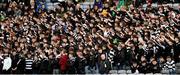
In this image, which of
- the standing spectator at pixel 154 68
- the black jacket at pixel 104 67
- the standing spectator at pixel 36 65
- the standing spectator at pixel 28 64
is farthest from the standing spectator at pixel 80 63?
the standing spectator at pixel 154 68

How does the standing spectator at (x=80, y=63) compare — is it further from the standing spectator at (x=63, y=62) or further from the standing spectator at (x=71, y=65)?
the standing spectator at (x=63, y=62)

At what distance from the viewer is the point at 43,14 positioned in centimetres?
3466

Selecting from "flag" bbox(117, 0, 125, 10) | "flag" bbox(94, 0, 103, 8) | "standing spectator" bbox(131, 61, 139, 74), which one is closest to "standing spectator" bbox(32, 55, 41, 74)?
"standing spectator" bbox(131, 61, 139, 74)

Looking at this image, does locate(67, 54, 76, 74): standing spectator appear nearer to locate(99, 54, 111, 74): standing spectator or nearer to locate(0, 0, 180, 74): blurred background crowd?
locate(0, 0, 180, 74): blurred background crowd

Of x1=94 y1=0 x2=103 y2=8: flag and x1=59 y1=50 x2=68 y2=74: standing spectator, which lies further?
x1=94 y1=0 x2=103 y2=8: flag

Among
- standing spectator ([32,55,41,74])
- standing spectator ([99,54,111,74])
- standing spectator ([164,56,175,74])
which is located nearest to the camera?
standing spectator ([164,56,175,74])

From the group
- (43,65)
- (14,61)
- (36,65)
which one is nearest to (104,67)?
(43,65)

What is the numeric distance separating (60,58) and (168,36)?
5251mm

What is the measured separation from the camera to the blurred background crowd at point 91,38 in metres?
29.5

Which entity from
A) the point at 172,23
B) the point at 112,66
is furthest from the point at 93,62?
the point at 172,23

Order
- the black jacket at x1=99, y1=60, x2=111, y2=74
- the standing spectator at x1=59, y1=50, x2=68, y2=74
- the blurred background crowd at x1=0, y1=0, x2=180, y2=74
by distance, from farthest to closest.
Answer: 1. the blurred background crowd at x1=0, y1=0, x2=180, y2=74
2. the standing spectator at x1=59, y1=50, x2=68, y2=74
3. the black jacket at x1=99, y1=60, x2=111, y2=74

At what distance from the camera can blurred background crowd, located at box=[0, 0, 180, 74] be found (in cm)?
2947

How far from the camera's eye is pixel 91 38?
103ft

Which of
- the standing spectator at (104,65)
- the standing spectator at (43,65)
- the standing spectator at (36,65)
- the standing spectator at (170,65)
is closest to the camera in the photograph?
the standing spectator at (170,65)
